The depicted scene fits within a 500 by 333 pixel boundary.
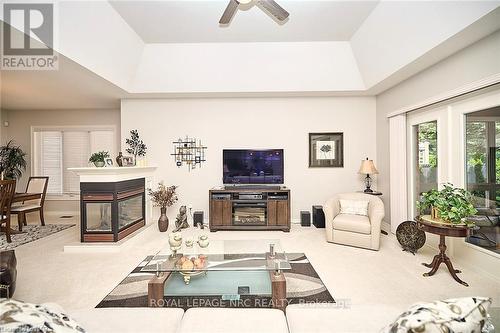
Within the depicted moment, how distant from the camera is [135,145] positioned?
4.98 meters

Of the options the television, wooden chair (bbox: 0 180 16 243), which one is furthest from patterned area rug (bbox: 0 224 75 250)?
the television

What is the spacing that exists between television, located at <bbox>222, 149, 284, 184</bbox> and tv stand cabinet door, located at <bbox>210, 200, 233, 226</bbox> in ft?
1.75

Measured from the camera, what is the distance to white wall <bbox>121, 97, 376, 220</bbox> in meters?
5.04

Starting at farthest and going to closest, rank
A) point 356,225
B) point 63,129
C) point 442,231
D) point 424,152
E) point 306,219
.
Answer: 1. point 63,129
2. point 306,219
3. point 424,152
4. point 356,225
5. point 442,231

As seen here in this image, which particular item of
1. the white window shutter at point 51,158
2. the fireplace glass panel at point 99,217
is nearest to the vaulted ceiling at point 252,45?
the white window shutter at point 51,158

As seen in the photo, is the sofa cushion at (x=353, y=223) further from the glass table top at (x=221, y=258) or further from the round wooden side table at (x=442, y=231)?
the glass table top at (x=221, y=258)

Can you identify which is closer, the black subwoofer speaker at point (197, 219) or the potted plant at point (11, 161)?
the black subwoofer speaker at point (197, 219)

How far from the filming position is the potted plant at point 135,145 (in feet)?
16.3

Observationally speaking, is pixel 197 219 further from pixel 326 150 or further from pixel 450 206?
pixel 450 206

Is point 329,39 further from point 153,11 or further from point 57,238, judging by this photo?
point 57,238

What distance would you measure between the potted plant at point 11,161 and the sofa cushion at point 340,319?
720 centimetres

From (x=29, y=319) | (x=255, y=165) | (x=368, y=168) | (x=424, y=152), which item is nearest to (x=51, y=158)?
(x=255, y=165)

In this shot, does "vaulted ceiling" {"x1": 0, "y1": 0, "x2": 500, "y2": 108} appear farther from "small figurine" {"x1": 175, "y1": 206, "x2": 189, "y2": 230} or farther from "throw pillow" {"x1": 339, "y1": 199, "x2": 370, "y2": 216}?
"small figurine" {"x1": 175, "y1": 206, "x2": 189, "y2": 230}

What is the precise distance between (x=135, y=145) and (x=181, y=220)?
1869mm
